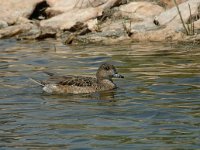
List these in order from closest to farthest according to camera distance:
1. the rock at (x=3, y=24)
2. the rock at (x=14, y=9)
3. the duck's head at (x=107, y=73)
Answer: the duck's head at (x=107, y=73) → the rock at (x=3, y=24) → the rock at (x=14, y=9)

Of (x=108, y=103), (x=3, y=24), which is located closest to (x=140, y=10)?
(x=3, y=24)

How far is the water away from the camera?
998cm

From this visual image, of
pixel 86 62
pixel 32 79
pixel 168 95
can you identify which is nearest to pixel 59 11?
pixel 86 62

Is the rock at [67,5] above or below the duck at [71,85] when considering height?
above

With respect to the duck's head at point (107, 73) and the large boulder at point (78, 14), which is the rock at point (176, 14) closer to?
the large boulder at point (78, 14)

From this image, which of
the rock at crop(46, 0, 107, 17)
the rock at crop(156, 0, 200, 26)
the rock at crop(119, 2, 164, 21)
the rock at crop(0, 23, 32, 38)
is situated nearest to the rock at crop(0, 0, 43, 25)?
the rock at crop(46, 0, 107, 17)

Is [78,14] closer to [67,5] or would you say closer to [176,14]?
[67,5]

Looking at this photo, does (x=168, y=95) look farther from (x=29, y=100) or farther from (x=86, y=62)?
(x=86, y=62)

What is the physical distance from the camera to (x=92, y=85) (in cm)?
1451

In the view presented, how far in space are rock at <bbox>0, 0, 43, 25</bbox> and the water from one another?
4353 mm

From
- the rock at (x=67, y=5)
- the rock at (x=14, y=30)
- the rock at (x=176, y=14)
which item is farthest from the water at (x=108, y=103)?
the rock at (x=67, y=5)

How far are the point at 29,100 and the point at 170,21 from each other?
8425 mm

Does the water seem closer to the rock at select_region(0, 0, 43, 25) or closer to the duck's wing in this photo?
the duck's wing

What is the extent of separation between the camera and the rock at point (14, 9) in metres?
24.5
